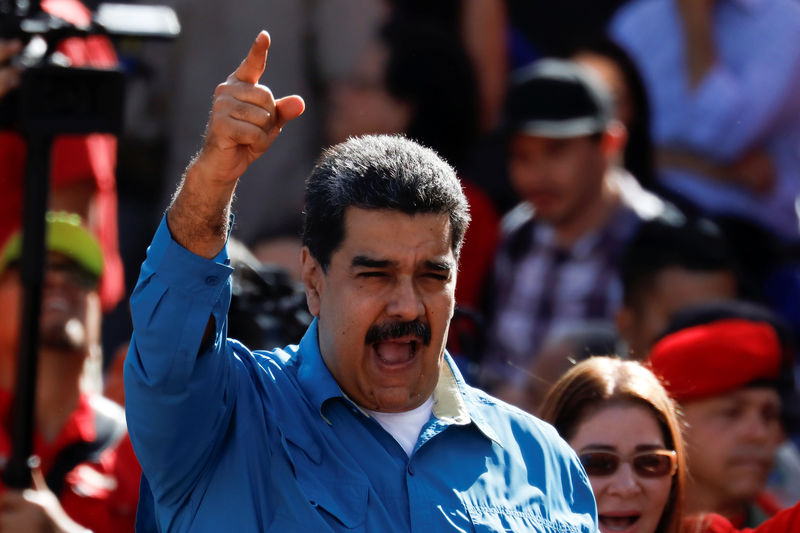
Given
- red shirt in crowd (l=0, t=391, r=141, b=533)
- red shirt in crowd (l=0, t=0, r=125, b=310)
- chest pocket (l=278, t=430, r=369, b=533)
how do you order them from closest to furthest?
1. chest pocket (l=278, t=430, r=369, b=533)
2. red shirt in crowd (l=0, t=391, r=141, b=533)
3. red shirt in crowd (l=0, t=0, r=125, b=310)

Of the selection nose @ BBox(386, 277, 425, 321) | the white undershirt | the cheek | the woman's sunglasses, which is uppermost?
nose @ BBox(386, 277, 425, 321)

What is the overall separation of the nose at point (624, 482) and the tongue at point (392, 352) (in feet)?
2.80

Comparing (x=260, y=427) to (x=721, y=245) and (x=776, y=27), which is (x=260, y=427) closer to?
(x=721, y=245)

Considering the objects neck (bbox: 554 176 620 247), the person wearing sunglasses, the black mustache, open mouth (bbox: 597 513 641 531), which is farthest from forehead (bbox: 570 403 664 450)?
neck (bbox: 554 176 620 247)

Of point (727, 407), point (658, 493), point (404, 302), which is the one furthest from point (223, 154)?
point (727, 407)

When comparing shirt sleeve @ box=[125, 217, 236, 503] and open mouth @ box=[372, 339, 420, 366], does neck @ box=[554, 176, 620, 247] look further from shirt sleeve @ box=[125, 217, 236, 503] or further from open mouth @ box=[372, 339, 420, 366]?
shirt sleeve @ box=[125, 217, 236, 503]

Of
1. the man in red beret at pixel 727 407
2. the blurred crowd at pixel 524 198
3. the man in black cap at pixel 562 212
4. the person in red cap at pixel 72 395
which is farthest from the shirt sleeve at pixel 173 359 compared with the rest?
the man in black cap at pixel 562 212

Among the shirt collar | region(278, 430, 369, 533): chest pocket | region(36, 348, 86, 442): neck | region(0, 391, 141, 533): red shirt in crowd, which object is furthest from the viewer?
region(36, 348, 86, 442): neck

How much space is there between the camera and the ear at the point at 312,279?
253cm

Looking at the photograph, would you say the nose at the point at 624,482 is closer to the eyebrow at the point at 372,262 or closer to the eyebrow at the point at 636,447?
the eyebrow at the point at 636,447

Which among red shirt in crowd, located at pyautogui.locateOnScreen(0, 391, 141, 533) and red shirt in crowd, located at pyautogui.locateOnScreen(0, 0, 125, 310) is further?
red shirt in crowd, located at pyautogui.locateOnScreen(0, 0, 125, 310)

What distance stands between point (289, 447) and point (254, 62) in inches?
26.5

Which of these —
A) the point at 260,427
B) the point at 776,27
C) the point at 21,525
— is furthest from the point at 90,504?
the point at 776,27

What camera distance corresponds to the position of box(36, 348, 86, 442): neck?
4.23 meters
